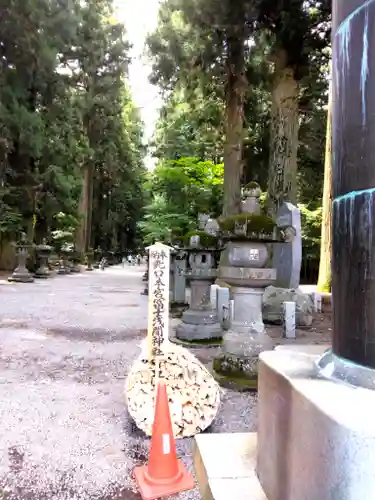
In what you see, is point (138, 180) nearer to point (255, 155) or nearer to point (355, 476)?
point (255, 155)

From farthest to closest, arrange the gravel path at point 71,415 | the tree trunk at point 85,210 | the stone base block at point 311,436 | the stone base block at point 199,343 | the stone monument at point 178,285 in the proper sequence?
the tree trunk at point 85,210, the stone monument at point 178,285, the stone base block at point 199,343, the gravel path at point 71,415, the stone base block at point 311,436

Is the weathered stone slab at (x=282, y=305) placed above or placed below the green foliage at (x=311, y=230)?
below

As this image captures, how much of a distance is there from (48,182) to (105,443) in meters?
18.3

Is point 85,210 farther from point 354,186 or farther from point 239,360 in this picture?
point 354,186

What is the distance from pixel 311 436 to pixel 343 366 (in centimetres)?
39

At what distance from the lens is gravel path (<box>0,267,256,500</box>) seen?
106 inches

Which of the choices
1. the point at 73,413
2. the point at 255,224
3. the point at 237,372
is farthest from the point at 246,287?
the point at 73,413

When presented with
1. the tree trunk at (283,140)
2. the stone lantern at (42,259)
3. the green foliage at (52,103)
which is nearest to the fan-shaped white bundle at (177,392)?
the tree trunk at (283,140)

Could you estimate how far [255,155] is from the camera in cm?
1800

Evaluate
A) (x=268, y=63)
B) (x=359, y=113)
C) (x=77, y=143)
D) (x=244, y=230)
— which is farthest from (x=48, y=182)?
(x=359, y=113)

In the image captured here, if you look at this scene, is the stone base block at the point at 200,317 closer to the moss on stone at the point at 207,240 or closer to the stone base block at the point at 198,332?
the stone base block at the point at 198,332

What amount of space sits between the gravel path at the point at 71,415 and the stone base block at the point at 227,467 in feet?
1.67

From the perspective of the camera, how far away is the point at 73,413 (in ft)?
12.5

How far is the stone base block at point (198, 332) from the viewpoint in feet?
22.3
